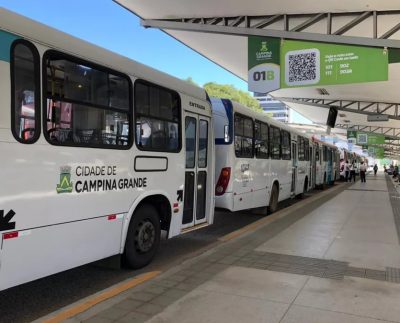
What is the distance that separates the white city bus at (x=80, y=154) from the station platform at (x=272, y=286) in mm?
680

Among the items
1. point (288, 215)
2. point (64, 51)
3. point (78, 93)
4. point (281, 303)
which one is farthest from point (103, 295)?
point (288, 215)

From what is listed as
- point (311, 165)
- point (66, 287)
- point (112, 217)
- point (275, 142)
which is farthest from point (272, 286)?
point (311, 165)

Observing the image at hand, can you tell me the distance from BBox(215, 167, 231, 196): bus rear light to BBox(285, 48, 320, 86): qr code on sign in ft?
11.0

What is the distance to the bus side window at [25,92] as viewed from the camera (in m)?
4.25

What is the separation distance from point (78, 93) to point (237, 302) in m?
2.94

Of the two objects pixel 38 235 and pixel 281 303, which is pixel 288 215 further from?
pixel 38 235

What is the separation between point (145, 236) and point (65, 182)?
2065mm

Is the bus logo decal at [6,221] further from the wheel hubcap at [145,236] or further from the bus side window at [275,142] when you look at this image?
the bus side window at [275,142]

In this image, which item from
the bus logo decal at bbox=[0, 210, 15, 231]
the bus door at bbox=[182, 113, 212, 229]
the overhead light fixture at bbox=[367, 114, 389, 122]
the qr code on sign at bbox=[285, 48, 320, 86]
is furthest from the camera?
the overhead light fixture at bbox=[367, 114, 389, 122]

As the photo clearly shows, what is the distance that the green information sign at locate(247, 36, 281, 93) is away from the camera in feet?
38.9

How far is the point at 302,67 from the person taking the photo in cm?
1135

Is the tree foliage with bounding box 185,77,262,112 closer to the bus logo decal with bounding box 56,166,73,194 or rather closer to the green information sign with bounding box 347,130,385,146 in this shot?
the green information sign with bounding box 347,130,385,146

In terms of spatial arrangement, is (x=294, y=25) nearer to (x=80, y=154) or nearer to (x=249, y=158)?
(x=249, y=158)

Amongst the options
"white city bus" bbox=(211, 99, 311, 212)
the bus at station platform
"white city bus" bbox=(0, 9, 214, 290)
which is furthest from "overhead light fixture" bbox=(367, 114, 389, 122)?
"white city bus" bbox=(0, 9, 214, 290)
